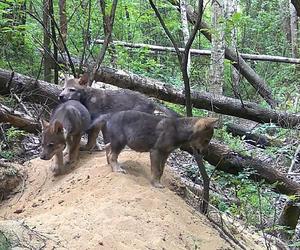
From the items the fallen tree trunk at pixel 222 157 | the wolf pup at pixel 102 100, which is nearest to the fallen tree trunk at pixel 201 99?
the fallen tree trunk at pixel 222 157

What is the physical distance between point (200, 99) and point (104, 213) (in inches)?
235

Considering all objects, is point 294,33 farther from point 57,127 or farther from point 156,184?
point 156,184

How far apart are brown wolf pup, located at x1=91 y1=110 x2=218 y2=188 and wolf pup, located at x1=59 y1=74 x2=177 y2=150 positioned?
44.4 inches

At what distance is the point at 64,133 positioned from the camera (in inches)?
294

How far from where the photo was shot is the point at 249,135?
39.2 ft

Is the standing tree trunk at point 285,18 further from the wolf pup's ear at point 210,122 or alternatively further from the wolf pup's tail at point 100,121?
the wolf pup's ear at point 210,122

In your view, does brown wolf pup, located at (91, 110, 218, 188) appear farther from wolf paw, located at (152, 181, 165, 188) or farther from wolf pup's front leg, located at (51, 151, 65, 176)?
wolf pup's front leg, located at (51, 151, 65, 176)

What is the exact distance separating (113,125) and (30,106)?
346 centimetres

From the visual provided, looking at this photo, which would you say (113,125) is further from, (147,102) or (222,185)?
(222,185)

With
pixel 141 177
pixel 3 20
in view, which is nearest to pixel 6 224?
pixel 141 177

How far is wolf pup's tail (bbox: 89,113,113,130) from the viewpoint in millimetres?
7730

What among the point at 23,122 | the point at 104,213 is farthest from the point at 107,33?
the point at 104,213

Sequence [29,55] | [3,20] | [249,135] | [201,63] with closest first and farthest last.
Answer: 1. [3,20]
2. [249,135]
3. [29,55]
4. [201,63]

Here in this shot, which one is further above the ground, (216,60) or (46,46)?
(46,46)
